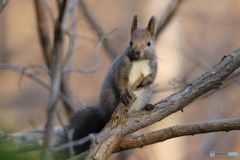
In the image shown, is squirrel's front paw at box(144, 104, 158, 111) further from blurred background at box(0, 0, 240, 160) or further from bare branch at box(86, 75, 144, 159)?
blurred background at box(0, 0, 240, 160)

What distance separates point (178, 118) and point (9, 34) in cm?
344

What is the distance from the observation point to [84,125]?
2965 mm

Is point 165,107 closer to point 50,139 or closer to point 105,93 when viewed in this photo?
point 105,93

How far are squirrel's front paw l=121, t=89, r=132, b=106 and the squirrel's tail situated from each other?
1.74 feet

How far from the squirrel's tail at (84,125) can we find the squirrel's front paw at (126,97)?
530 millimetres

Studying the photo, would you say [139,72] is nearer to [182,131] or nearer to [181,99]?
[181,99]

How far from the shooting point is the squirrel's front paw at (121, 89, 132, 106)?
2.42 metres

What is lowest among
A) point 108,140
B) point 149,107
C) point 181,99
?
point 108,140

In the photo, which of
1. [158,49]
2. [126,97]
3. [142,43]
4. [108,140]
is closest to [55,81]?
[108,140]

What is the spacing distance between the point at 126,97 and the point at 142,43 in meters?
0.48

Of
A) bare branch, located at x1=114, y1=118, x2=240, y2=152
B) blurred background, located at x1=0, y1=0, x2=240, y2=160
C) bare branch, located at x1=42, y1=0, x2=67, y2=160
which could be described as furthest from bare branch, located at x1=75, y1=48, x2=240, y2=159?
blurred background, located at x1=0, y1=0, x2=240, y2=160

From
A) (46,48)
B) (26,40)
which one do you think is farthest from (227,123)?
(26,40)

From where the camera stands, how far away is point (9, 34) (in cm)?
620

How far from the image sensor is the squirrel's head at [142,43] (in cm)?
265
